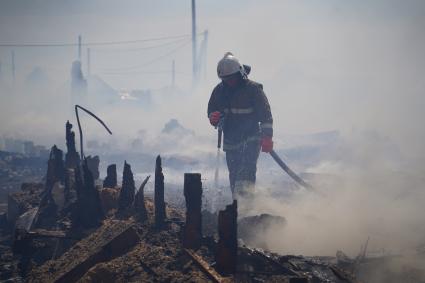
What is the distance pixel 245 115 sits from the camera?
8.16m

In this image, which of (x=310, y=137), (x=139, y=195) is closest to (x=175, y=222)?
(x=139, y=195)

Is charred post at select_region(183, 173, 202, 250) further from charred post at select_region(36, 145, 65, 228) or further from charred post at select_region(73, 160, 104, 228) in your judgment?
charred post at select_region(36, 145, 65, 228)

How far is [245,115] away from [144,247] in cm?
410

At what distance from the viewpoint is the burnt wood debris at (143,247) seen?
13.5 feet

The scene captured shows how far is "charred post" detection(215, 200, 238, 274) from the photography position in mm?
4078

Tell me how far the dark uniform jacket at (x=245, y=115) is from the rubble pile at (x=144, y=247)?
197cm

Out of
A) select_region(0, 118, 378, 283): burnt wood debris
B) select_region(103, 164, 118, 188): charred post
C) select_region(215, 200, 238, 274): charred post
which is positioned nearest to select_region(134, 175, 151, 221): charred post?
select_region(0, 118, 378, 283): burnt wood debris

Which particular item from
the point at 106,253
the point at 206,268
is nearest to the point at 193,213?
the point at 206,268

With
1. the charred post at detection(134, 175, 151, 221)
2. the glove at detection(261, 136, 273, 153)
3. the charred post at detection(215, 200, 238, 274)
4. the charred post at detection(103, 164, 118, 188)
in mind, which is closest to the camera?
the charred post at detection(215, 200, 238, 274)

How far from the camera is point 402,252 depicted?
5.59m

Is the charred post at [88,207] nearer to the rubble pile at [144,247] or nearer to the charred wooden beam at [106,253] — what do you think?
the rubble pile at [144,247]

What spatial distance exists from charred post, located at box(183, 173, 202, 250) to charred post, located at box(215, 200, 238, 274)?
1.91 feet

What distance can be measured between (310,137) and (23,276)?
1806 cm

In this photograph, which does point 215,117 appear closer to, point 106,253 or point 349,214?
point 349,214
